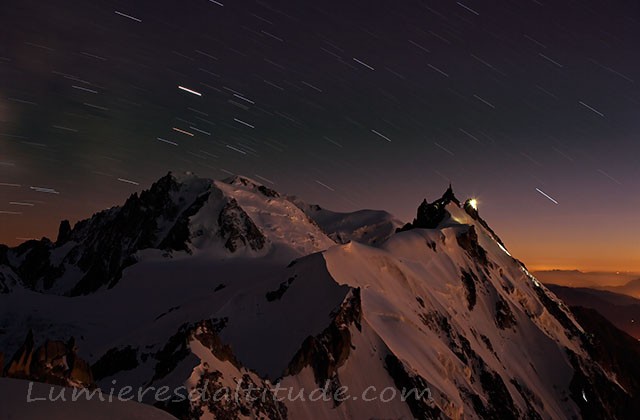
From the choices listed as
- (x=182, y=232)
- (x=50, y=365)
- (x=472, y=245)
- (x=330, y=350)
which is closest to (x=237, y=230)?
(x=182, y=232)

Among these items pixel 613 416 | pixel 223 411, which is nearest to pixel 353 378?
pixel 223 411

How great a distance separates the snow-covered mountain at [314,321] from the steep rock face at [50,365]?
35 cm

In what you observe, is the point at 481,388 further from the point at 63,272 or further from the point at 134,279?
the point at 63,272

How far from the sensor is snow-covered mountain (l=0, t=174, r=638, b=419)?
5144 cm

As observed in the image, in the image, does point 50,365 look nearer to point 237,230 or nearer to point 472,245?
point 472,245

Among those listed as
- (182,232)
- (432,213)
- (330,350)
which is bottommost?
(182,232)

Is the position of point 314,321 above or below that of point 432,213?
above

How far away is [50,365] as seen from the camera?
29375 mm

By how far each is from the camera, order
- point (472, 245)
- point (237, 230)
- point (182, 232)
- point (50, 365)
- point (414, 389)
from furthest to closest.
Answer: point (237, 230) < point (182, 232) < point (472, 245) < point (414, 389) < point (50, 365)

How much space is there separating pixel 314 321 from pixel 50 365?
33.1 metres

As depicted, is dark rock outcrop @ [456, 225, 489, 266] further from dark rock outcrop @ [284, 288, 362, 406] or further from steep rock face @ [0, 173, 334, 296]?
dark rock outcrop @ [284, 288, 362, 406]

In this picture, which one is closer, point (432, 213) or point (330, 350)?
point (330, 350)

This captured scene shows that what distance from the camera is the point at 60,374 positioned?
29078mm

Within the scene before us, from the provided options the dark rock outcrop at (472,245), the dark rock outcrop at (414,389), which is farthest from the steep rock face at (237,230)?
the dark rock outcrop at (414,389)
